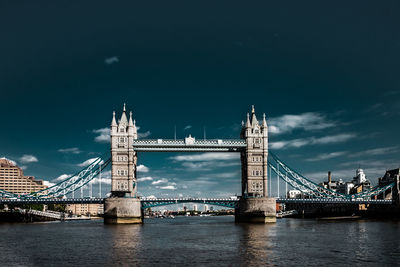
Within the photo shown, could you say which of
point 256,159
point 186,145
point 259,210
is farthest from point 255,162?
point 186,145

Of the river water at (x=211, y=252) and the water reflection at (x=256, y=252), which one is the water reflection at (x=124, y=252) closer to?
the river water at (x=211, y=252)

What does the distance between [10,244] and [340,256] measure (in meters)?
32.3

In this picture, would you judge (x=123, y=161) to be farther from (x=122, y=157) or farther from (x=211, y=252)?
(x=211, y=252)

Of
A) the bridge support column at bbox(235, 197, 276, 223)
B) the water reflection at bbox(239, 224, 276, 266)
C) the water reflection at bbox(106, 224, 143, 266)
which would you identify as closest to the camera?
the water reflection at bbox(239, 224, 276, 266)

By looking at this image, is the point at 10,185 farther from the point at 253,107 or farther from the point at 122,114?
the point at 253,107

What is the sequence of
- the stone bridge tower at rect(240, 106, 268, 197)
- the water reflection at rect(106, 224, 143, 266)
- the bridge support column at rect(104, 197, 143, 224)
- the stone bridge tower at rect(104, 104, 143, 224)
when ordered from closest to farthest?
the water reflection at rect(106, 224, 143, 266), the bridge support column at rect(104, 197, 143, 224), the stone bridge tower at rect(104, 104, 143, 224), the stone bridge tower at rect(240, 106, 268, 197)

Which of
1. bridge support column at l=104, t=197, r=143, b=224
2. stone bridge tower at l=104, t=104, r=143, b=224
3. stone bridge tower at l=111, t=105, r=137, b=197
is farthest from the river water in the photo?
stone bridge tower at l=111, t=105, r=137, b=197

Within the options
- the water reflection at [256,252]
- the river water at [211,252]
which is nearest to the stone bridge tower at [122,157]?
the river water at [211,252]

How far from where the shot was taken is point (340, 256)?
37.1m

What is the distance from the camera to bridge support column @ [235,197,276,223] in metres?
87.8

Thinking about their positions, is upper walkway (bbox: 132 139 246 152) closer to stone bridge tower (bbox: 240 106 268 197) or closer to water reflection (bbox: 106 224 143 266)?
stone bridge tower (bbox: 240 106 268 197)

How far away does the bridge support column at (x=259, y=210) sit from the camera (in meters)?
87.8

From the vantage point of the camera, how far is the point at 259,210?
8812cm

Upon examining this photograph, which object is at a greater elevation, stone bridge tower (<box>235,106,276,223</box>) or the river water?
stone bridge tower (<box>235,106,276,223</box>)
